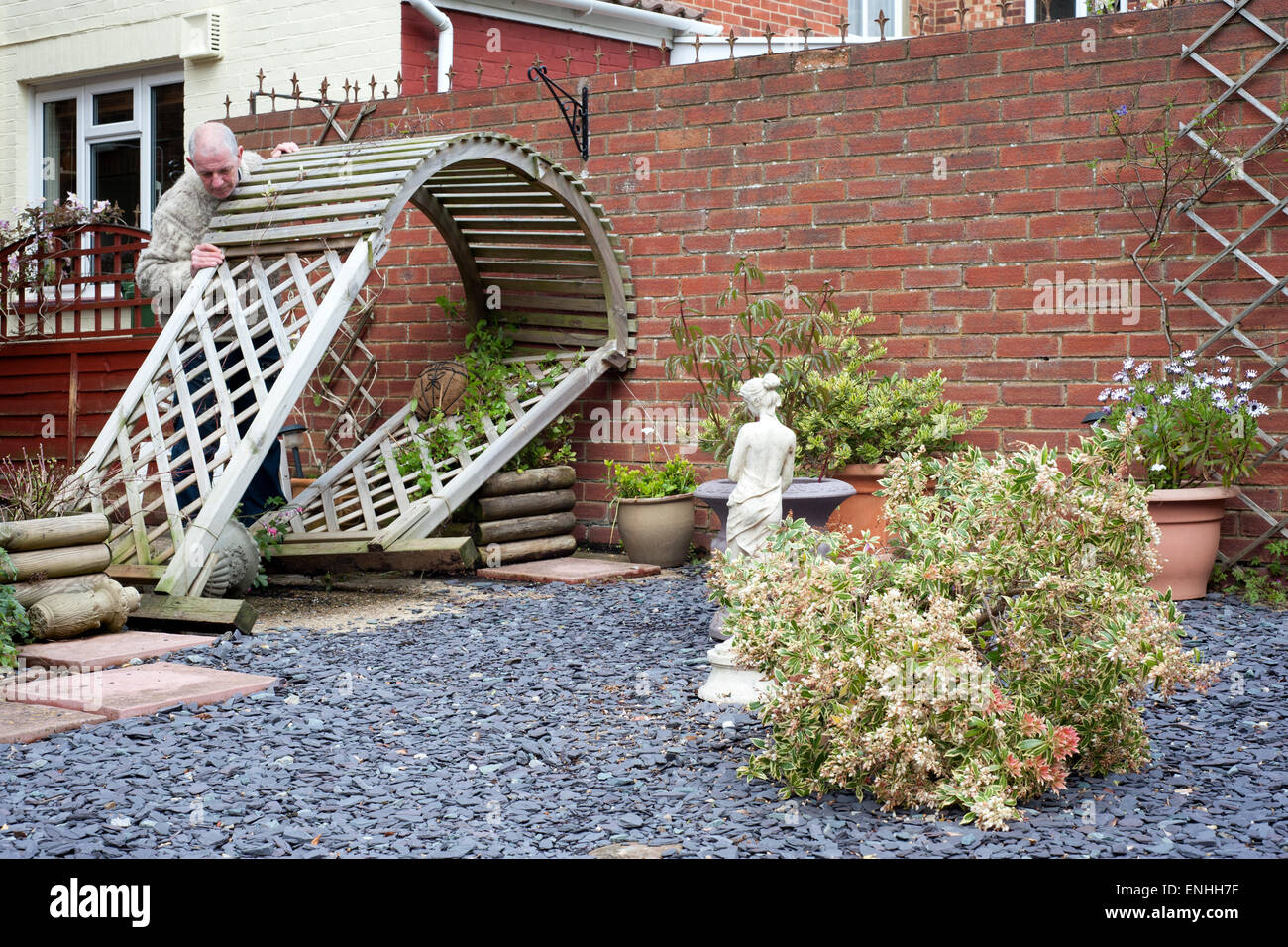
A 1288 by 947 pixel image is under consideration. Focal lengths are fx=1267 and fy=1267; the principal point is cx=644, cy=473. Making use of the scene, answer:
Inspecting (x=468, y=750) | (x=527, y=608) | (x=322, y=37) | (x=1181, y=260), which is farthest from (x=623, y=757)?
(x=322, y=37)

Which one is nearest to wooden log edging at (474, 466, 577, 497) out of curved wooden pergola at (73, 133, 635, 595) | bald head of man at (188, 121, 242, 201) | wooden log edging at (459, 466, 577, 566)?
wooden log edging at (459, 466, 577, 566)

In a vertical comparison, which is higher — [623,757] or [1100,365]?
[1100,365]

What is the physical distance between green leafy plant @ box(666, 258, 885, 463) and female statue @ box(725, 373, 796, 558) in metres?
1.37

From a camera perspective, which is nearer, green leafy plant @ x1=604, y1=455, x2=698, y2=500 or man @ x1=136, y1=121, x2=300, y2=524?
man @ x1=136, y1=121, x2=300, y2=524

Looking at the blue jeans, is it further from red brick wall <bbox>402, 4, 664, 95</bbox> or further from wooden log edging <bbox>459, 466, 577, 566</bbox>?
red brick wall <bbox>402, 4, 664, 95</bbox>

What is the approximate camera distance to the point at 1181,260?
5.77m

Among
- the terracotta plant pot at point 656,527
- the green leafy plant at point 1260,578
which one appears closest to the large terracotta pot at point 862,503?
the terracotta plant pot at point 656,527

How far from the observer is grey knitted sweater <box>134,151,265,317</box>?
6027 millimetres

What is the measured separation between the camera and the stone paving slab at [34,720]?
144 inches

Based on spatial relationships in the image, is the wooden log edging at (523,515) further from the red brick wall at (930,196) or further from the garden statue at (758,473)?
the garden statue at (758,473)

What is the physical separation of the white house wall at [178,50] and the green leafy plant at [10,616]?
5042 millimetres

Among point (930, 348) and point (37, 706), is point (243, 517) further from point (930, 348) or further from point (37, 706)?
point (930, 348)

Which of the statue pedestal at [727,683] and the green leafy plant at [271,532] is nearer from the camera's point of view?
the statue pedestal at [727,683]

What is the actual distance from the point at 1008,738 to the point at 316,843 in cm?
165
